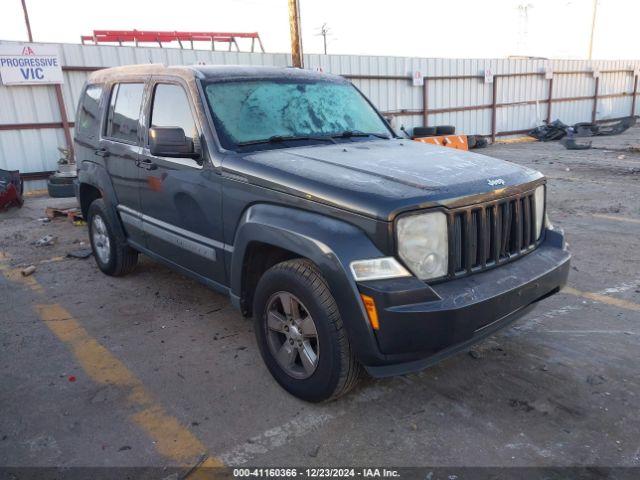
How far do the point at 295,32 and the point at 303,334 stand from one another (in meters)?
12.9

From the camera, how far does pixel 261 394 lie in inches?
126

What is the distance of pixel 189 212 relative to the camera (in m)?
3.74

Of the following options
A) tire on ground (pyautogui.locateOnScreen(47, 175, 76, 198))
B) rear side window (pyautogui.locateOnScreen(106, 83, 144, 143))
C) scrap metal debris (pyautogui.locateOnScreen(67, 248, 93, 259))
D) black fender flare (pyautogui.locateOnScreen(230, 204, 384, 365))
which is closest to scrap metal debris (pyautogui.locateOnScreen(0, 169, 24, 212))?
tire on ground (pyautogui.locateOnScreen(47, 175, 76, 198))

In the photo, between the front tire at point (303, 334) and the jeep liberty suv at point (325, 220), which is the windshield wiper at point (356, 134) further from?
the front tire at point (303, 334)

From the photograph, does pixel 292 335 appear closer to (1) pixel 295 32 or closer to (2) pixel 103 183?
(2) pixel 103 183

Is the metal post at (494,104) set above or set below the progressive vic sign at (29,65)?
below

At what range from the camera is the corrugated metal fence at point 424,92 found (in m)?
11.1

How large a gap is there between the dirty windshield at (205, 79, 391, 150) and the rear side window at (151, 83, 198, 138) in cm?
23

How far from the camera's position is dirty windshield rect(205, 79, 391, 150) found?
11.6 feet

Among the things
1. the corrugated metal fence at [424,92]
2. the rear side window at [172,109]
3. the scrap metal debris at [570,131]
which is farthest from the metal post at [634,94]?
the rear side window at [172,109]

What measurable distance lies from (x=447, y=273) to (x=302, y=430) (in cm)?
117

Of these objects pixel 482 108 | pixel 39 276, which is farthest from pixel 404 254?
pixel 482 108

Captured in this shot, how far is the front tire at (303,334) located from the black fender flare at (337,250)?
3.9 inches

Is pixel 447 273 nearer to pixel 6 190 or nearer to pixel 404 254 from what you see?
pixel 404 254
